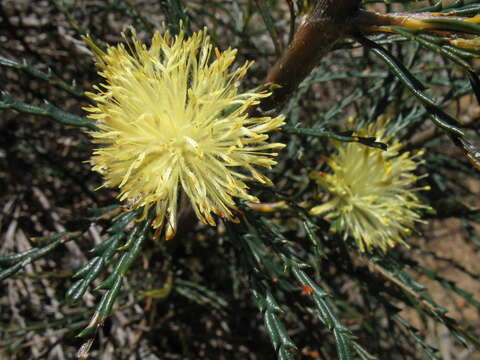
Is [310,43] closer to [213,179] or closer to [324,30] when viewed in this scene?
[324,30]

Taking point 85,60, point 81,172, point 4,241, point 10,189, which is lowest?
point 4,241

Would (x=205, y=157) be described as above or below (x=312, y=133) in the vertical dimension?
below

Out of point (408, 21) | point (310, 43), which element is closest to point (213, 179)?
point (310, 43)

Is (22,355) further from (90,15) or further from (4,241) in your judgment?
(90,15)

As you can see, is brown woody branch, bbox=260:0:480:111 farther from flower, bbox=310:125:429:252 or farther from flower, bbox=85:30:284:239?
flower, bbox=310:125:429:252

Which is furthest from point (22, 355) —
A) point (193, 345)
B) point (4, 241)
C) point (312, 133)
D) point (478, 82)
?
point (478, 82)

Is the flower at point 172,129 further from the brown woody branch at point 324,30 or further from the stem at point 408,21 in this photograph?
the stem at point 408,21

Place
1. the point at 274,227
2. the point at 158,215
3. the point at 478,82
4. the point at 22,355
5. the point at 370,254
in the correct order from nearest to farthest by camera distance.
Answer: the point at 478,82 → the point at 158,215 → the point at 274,227 → the point at 370,254 → the point at 22,355
